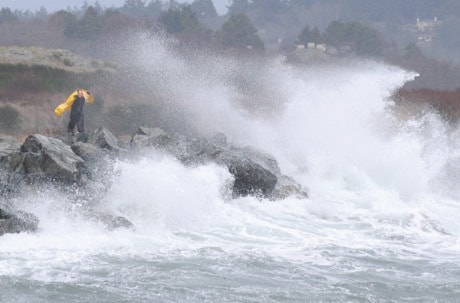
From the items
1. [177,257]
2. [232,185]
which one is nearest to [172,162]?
[232,185]

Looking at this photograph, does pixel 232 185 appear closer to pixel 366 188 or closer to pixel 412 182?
pixel 366 188

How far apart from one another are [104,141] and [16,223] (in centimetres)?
639

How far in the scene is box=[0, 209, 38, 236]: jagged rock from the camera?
56.7 ft

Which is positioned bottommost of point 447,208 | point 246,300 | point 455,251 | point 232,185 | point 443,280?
point 246,300

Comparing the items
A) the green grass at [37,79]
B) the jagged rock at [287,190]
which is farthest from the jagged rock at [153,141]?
the green grass at [37,79]

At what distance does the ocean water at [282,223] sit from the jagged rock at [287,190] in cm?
34

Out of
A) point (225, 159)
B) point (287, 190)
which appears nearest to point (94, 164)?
point (225, 159)

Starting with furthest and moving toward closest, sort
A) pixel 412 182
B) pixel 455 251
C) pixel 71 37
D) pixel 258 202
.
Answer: pixel 71 37
pixel 412 182
pixel 258 202
pixel 455 251

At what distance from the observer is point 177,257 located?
17062 millimetres

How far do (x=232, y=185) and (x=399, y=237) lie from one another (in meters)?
4.70

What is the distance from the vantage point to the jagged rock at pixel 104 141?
23.5 meters

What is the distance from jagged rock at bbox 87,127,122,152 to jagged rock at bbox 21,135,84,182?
293cm

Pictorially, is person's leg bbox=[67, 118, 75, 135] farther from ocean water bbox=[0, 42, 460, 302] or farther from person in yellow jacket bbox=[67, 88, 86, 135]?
ocean water bbox=[0, 42, 460, 302]

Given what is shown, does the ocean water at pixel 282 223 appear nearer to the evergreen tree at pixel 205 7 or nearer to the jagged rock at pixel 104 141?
the jagged rock at pixel 104 141
